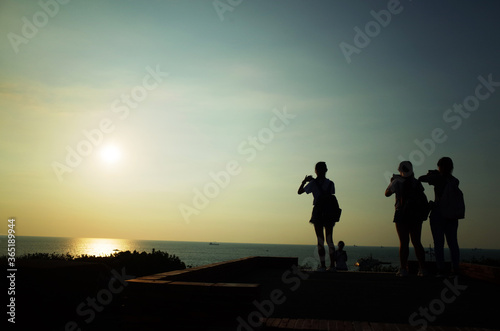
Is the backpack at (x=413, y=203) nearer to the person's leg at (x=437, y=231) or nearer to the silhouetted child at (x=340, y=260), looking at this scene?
the person's leg at (x=437, y=231)

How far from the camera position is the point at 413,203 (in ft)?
24.1

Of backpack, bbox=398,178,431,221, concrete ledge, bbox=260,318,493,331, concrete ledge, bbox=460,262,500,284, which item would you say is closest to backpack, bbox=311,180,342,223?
backpack, bbox=398,178,431,221

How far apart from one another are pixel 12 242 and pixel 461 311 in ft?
25.0

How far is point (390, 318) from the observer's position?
13.4 ft

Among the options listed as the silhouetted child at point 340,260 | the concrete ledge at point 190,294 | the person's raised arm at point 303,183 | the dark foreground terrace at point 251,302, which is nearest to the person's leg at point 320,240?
the dark foreground terrace at point 251,302

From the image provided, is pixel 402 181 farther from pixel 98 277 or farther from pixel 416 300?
pixel 98 277

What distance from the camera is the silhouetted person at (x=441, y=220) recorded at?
24.2ft

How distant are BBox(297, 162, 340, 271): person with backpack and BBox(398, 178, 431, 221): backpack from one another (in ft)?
5.21

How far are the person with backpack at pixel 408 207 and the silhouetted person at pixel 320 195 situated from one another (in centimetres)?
146

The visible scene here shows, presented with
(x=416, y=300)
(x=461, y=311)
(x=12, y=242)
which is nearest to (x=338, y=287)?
(x=416, y=300)

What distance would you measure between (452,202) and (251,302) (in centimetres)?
533

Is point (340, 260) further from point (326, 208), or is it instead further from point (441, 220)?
point (441, 220)

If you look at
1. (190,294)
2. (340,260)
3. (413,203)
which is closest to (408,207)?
(413,203)

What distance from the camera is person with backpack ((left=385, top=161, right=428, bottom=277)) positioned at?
733 centimetres
